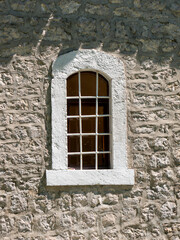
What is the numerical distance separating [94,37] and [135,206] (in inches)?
84.1

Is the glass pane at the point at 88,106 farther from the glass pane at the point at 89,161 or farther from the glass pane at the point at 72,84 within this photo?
the glass pane at the point at 89,161

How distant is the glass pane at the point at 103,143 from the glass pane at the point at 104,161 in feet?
0.27

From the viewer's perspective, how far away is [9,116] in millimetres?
3861

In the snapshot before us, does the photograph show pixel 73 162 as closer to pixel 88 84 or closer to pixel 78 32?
pixel 88 84

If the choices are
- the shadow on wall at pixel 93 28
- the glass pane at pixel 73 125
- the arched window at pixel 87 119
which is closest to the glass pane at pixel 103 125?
the arched window at pixel 87 119

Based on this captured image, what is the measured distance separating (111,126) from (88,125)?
29 centimetres

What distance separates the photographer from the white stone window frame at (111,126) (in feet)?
12.6

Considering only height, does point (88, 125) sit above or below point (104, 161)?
above

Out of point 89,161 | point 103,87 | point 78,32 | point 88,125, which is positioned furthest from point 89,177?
point 78,32

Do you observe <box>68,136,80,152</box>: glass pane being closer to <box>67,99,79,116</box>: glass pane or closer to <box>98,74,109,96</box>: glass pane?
<box>67,99,79,116</box>: glass pane

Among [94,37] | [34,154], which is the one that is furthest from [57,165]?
[94,37]

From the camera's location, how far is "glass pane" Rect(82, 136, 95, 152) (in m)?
4.06

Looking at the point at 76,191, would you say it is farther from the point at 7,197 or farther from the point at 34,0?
the point at 34,0

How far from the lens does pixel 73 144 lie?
160 inches
